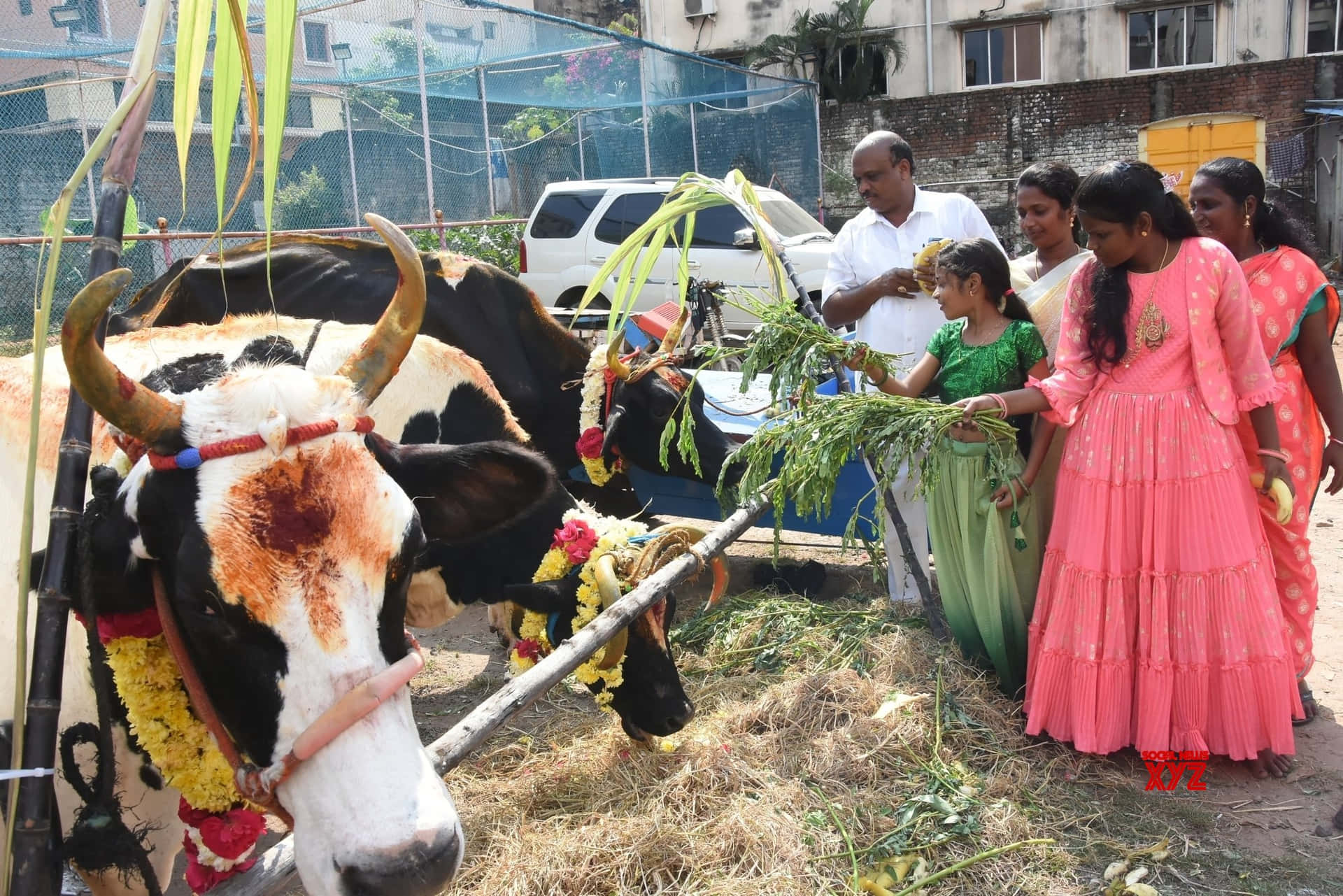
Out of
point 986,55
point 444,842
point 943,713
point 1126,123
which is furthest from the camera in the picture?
point 986,55

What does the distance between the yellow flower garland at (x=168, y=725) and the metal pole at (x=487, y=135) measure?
10392 mm

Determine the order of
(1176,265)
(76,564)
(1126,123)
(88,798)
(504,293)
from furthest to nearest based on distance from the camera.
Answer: (1126,123), (504,293), (1176,265), (88,798), (76,564)

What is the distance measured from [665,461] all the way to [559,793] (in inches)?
65.4

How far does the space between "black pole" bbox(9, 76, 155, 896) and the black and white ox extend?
8 cm

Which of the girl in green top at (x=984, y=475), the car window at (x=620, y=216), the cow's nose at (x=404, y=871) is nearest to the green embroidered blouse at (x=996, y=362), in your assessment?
the girl in green top at (x=984, y=475)

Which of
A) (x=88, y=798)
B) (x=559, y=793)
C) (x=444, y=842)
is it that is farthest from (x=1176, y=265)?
(x=88, y=798)

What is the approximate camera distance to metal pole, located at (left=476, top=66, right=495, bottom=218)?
1161 centimetres

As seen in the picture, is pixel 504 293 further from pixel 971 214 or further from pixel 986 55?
pixel 986 55

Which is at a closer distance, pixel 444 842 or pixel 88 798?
pixel 444 842

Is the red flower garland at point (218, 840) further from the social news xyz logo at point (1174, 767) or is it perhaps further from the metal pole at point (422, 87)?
the metal pole at point (422, 87)

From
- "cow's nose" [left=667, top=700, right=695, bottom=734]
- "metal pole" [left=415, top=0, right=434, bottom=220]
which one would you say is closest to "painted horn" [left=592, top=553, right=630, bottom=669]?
"cow's nose" [left=667, top=700, right=695, bottom=734]

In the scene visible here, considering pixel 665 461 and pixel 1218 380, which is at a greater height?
pixel 1218 380

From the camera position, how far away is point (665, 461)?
4441 millimetres

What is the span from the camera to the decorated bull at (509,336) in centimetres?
454
